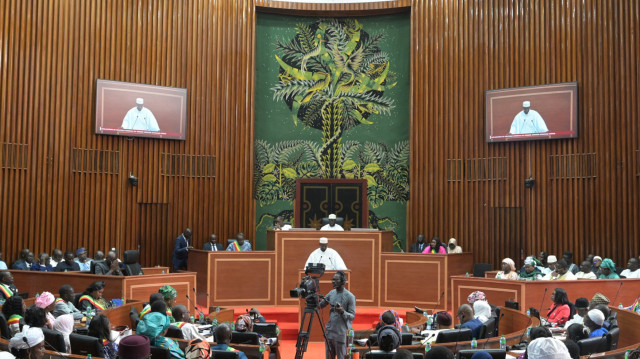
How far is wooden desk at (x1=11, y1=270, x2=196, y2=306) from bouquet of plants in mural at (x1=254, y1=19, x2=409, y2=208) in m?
5.40

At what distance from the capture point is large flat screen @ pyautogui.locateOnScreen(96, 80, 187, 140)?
1431cm

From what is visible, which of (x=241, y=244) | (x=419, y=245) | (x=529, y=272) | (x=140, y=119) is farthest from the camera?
(x=419, y=245)

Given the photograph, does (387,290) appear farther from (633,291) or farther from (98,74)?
(98,74)

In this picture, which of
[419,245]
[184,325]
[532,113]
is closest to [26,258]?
[184,325]

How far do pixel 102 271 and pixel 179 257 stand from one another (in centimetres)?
342

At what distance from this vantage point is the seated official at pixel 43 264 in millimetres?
12297

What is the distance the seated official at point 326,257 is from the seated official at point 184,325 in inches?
194

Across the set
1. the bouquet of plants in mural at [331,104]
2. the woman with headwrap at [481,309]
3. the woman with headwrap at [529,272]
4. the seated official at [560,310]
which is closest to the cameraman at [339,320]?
the woman with headwrap at [481,309]

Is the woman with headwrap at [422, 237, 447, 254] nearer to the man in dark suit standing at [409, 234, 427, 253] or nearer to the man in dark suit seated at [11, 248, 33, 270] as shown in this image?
the man in dark suit standing at [409, 234, 427, 253]

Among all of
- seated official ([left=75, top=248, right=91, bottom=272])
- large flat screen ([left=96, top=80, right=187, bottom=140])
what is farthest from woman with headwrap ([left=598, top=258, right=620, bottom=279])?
seated official ([left=75, top=248, right=91, bottom=272])

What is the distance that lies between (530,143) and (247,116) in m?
6.32

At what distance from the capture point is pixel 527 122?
14406 mm

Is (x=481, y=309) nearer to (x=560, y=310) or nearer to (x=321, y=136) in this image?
(x=560, y=310)

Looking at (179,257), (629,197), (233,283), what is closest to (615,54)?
(629,197)
